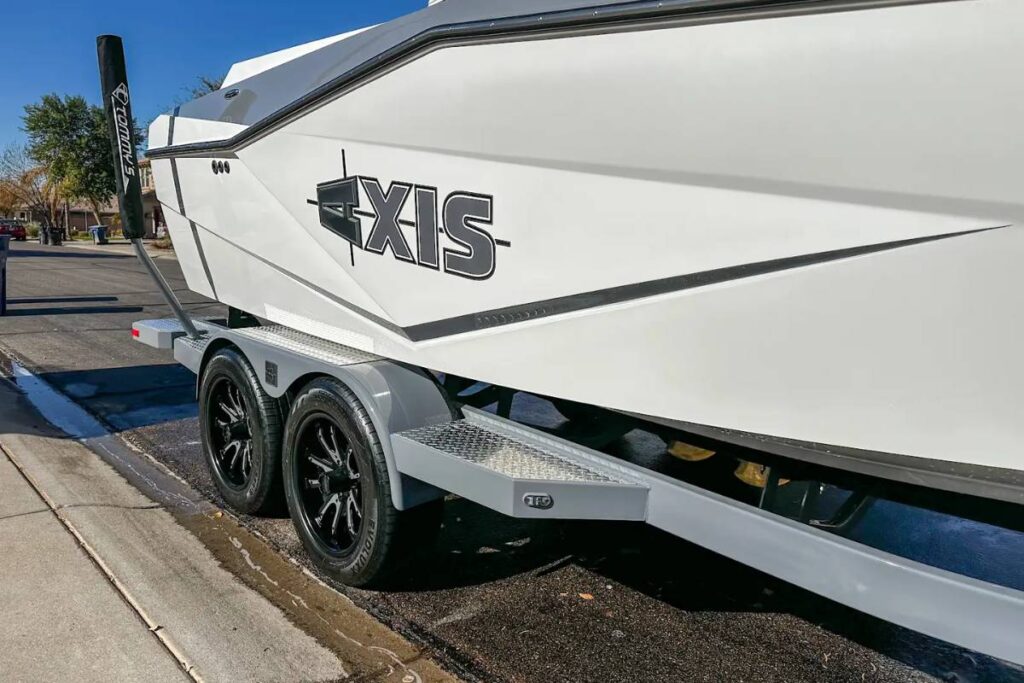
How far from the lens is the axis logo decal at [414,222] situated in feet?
9.64

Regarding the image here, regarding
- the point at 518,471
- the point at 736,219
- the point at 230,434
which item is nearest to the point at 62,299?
the point at 230,434

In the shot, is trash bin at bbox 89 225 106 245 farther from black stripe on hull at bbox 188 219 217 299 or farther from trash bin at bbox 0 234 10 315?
black stripe on hull at bbox 188 219 217 299

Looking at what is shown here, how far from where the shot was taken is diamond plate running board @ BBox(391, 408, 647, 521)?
2.72m

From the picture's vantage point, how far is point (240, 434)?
4555 millimetres

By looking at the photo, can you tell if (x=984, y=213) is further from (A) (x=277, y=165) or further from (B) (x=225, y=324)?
(B) (x=225, y=324)

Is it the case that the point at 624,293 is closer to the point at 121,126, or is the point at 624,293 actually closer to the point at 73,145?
the point at 121,126

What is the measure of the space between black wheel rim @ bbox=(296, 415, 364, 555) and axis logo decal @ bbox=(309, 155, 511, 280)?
922 millimetres

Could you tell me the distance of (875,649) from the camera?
3.26 m

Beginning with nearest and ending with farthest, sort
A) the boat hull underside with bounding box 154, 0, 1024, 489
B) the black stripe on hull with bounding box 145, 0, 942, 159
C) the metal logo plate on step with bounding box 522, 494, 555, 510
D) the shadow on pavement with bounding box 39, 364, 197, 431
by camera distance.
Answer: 1. the boat hull underside with bounding box 154, 0, 1024, 489
2. the black stripe on hull with bounding box 145, 0, 942, 159
3. the metal logo plate on step with bounding box 522, 494, 555, 510
4. the shadow on pavement with bounding box 39, 364, 197, 431

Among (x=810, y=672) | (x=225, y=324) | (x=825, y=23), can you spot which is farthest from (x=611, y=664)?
(x=225, y=324)

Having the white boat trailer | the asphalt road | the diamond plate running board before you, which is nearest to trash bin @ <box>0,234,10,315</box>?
the asphalt road

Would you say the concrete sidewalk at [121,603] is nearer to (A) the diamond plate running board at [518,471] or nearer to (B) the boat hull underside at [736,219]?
(A) the diamond plate running board at [518,471]

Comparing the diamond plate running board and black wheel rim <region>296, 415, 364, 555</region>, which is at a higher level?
the diamond plate running board

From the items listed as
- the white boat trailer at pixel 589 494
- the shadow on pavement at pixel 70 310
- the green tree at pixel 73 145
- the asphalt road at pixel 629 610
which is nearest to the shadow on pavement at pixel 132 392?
the asphalt road at pixel 629 610
